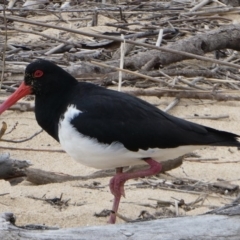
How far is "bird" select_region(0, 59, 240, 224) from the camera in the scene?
478cm

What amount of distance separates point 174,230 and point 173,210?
138 cm

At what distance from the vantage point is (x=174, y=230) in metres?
3.58

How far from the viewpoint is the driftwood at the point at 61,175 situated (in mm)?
5355

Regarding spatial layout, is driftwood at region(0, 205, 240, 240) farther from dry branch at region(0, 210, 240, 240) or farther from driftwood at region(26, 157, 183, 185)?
driftwood at region(26, 157, 183, 185)

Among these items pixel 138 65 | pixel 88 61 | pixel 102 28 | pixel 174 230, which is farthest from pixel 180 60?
pixel 174 230

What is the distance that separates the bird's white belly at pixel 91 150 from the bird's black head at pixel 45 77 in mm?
332

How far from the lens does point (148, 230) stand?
11.7 ft

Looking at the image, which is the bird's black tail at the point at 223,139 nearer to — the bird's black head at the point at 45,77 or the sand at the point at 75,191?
the sand at the point at 75,191

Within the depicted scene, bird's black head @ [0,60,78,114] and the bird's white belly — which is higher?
bird's black head @ [0,60,78,114]

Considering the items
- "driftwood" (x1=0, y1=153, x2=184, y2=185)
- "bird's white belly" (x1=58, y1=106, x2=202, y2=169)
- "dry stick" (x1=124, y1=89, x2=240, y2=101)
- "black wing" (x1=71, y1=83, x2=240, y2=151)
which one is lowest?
"driftwood" (x1=0, y1=153, x2=184, y2=185)

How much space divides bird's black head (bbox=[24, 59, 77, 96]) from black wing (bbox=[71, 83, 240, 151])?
0.26 meters

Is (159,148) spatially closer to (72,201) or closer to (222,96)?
(72,201)

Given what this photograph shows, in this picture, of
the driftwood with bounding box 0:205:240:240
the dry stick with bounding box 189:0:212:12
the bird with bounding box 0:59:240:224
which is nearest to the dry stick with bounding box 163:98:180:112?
the bird with bounding box 0:59:240:224

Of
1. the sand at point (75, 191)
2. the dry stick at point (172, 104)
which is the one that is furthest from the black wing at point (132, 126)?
the dry stick at point (172, 104)
